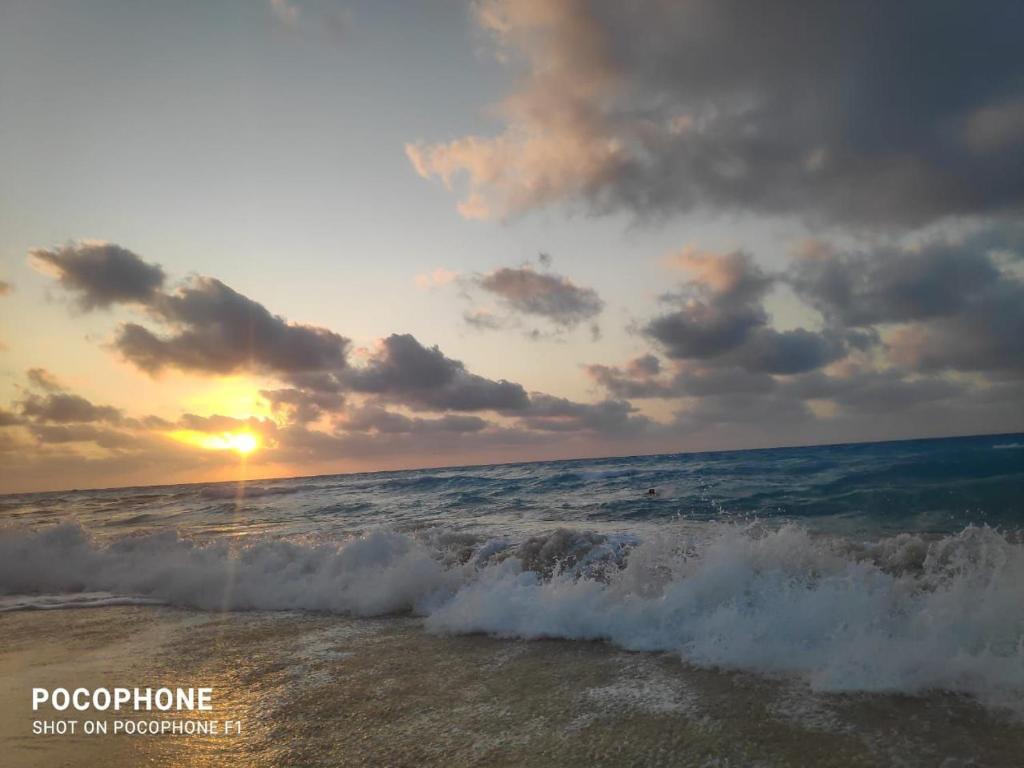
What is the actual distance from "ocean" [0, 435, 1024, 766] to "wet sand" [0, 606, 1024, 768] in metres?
0.02

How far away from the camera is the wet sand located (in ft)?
11.6

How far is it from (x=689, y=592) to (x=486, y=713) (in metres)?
3.01

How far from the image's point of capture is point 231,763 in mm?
3695

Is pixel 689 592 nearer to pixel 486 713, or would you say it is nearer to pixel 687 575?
pixel 687 575

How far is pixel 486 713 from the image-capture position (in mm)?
4242

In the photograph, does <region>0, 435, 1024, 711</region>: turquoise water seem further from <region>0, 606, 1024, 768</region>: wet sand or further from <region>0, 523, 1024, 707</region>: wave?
<region>0, 606, 1024, 768</region>: wet sand

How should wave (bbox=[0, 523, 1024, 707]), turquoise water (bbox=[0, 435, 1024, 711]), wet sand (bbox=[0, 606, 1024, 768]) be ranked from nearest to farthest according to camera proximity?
wet sand (bbox=[0, 606, 1024, 768]) → wave (bbox=[0, 523, 1024, 707]) → turquoise water (bbox=[0, 435, 1024, 711])

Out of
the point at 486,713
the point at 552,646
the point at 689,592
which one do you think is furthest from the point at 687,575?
the point at 486,713

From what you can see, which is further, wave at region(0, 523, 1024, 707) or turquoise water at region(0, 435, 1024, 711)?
turquoise water at region(0, 435, 1024, 711)

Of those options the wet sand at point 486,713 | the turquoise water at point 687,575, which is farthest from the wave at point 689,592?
the wet sand at point 486,713

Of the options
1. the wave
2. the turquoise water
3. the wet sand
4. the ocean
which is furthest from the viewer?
the turquoise water

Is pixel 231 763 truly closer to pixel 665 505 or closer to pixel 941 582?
pixel 941 582

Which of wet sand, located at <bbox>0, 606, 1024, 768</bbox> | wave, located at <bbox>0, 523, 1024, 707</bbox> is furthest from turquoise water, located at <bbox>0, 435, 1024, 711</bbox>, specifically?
wet sand, located at <bbox>0, 606, 1024, 768</bbox>

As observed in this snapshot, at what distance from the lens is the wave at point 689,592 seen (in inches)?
185
